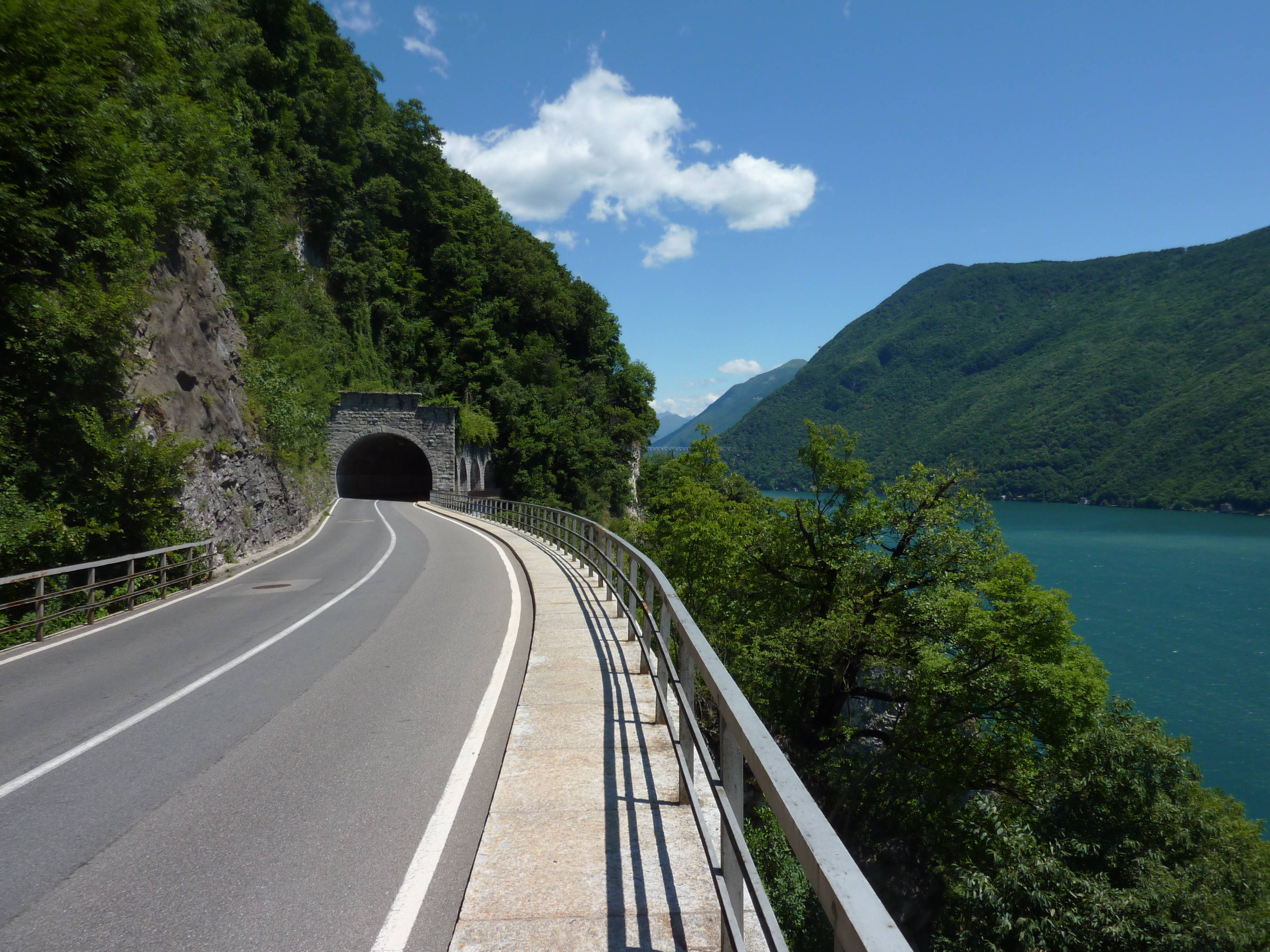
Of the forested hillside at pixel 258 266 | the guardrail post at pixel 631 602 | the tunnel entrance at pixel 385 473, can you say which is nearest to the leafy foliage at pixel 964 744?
the guardrail post at pixel 631 602

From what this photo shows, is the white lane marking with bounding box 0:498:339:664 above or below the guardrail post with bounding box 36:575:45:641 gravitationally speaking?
below

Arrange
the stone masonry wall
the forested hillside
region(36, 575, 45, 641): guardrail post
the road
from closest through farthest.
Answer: the road → region(36, 575, 45, 641): guardrail post → the forested hillside → the stone masonry wall

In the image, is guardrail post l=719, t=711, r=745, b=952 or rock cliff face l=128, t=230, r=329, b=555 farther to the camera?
rock cliff face l=128, t=230, r=329, b=555

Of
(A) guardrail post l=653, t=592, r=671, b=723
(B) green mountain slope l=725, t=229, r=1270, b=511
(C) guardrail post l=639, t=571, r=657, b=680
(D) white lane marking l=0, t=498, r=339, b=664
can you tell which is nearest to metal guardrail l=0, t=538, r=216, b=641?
(D) white lane marking l=0, t=498, r=339, b=664

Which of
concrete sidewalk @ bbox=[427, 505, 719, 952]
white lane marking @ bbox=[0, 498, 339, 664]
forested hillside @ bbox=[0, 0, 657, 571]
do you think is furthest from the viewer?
forested hillside @ bbox=[0, 0, 657, 571]

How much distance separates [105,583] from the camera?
36.2 ft

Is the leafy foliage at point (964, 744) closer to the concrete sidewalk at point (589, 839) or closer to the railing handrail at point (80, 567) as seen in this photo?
the concrete sidewalk at point (589, 839)

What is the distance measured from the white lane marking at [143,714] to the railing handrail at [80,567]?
3.10 metres

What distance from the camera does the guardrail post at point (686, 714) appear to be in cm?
398

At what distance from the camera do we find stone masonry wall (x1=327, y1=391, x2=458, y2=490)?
45.2m

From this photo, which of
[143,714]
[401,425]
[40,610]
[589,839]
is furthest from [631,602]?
[401,425]

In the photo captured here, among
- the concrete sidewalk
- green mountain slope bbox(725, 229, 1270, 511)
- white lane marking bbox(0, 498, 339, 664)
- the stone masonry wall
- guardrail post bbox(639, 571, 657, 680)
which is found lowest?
white lane marking bbox(0, 498, 339, 664)

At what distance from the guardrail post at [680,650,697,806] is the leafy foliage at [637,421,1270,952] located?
36.0 ft

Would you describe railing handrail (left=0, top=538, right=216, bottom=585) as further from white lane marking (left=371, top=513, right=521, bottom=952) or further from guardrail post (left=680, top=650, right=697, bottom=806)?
guardrail post (left=680, top=650, right=697, bottom=806)
